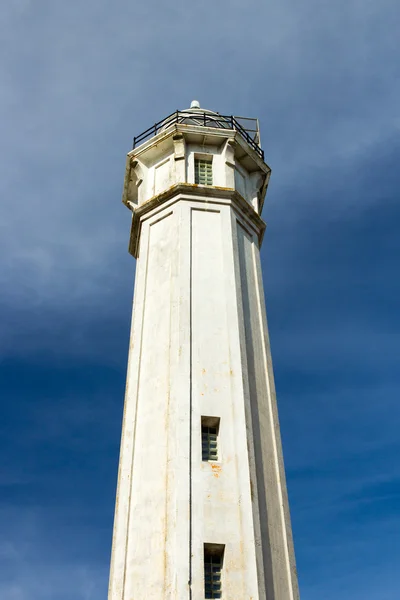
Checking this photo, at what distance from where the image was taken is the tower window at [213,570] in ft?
53.8

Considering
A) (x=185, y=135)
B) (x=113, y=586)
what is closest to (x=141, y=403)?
(x=113, y=586)

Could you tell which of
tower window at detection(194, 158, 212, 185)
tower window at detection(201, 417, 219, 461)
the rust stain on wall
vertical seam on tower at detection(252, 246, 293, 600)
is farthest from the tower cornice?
the rust stain on wall

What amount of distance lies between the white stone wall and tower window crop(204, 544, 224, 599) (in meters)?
0.26

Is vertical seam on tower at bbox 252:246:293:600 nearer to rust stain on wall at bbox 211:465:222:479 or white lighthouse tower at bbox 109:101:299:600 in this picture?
white lighthouse tower at bbox 109:101:299:600

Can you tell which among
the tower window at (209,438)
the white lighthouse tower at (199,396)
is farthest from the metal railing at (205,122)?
the tower window at (209,438)

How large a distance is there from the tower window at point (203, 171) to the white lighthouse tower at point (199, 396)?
0.05 metres

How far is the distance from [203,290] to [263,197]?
9.30 m

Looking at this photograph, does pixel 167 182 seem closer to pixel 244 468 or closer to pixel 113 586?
pixel 244 468

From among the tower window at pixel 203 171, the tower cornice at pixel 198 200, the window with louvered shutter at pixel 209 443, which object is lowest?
the window with louvered shutter at pixel 209 443

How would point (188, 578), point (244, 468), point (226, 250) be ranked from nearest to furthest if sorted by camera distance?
1. point (188, 578)
2. point (244, 468)
3. point (226, 250)

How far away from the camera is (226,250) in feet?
80.7

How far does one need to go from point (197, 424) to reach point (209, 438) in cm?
62

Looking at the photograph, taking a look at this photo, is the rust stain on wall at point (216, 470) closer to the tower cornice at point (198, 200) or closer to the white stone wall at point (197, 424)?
the white stone wall at point (197, 424)

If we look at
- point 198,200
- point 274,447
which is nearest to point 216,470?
point 274,447
